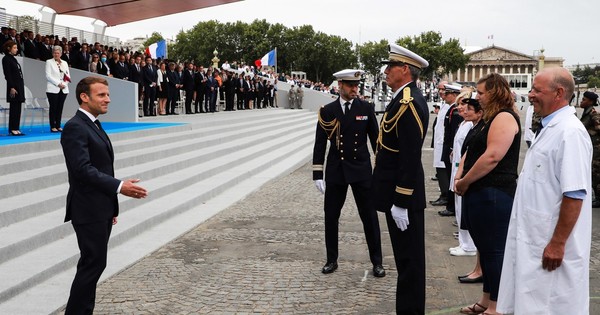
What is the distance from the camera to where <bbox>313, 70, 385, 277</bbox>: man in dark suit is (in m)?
6.35

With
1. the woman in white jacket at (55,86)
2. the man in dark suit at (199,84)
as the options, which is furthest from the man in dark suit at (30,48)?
the man in dark suit at (199,84)

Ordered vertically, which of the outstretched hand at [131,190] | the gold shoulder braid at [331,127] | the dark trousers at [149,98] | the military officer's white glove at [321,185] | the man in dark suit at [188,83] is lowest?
the military officer's white glove at [321,185]

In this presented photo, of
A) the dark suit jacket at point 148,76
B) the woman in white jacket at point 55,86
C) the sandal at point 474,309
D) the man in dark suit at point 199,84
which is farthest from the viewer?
the man in dark suit at point 199,84

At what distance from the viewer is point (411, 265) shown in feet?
15.2

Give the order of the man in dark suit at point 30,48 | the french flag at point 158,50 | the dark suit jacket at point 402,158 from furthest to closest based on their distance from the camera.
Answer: the french flag at point 158,50
the man in dark suit at point 30,48
the dark suit jacket at point 402,158

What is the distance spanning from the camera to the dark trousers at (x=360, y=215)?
20.9 feet

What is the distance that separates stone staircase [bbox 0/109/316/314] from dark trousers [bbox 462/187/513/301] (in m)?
3.74

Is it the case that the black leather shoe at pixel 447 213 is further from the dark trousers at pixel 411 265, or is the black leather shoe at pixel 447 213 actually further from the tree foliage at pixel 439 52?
the tree foliage at pixel 439 52

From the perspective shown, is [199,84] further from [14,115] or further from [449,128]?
[449,128]

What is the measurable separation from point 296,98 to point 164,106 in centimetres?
1855

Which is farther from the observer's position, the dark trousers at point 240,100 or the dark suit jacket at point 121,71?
the dark trousers at point 240,100

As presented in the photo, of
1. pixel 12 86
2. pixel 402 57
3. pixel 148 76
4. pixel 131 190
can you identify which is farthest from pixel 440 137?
pixel 148 76

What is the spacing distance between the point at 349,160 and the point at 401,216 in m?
1.93

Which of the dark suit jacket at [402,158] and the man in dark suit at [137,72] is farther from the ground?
the man in dark suit at [137,72]
